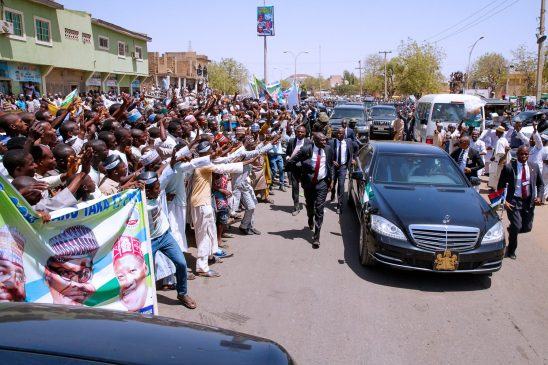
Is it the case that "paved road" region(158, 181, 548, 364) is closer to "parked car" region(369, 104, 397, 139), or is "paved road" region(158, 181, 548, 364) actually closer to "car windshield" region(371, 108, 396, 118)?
"parked car" region(369, 104, 397, 139)

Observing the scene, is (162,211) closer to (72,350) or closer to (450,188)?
(72,350)

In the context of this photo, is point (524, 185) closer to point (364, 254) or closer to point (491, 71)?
point (364, 254)

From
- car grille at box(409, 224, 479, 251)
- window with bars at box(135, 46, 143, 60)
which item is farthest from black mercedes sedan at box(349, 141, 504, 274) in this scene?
window with bars at box(135, 46, 143, 60)

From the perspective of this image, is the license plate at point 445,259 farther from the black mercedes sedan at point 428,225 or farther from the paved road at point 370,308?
the paved road at point 370,308

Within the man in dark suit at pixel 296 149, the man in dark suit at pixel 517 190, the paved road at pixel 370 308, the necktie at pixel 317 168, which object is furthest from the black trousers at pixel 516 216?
the man in dark suit at pixel 296 149

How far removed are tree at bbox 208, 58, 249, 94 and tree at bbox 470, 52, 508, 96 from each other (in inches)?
1626

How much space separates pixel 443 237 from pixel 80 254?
3.99 meters

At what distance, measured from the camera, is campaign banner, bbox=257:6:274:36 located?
3303cm

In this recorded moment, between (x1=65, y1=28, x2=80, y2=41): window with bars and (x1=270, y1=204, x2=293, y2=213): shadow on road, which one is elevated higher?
(x1=65, y1=28, x2=80, y2=41): window with bars

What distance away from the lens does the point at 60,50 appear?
82.2 feet

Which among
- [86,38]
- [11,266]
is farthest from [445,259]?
[86,38]

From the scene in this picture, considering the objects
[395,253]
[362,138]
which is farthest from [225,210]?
[362,138]

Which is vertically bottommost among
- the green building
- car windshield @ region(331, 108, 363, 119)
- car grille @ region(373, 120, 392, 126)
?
car grille @ region(373, 120, 392, 126)

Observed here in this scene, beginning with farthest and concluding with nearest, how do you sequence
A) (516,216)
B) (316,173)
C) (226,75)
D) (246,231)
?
1. (226,75)
2. (246,231)
3. (316,173)
4. (516,216)
